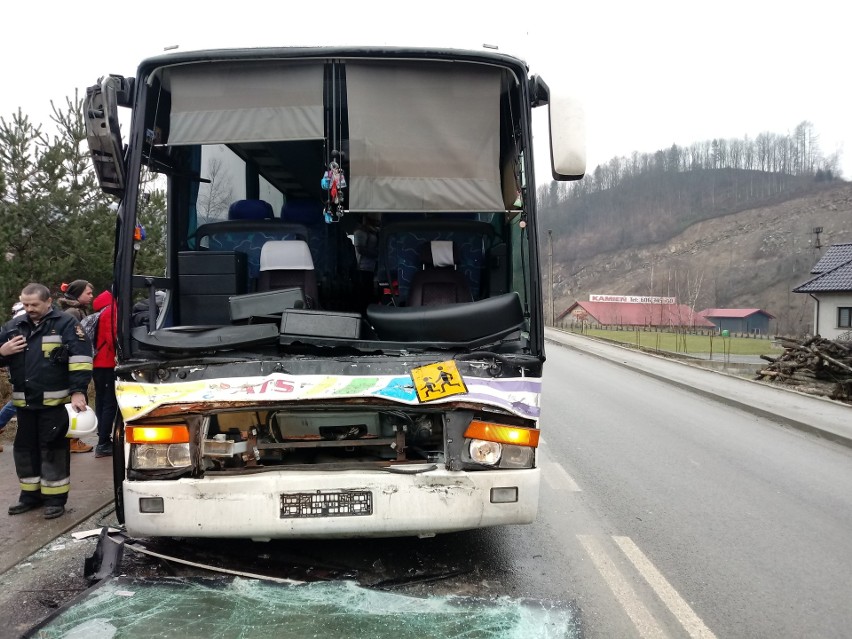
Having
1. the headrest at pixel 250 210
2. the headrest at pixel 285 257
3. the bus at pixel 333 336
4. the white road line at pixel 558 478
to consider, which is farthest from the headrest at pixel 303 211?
the white road line at pixel 558 478

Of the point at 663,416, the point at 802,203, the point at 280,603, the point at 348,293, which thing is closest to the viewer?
the point at 280,603

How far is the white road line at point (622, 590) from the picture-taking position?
3.41 m

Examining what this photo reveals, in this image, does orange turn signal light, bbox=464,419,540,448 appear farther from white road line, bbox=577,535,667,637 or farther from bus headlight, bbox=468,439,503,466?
white road line, bbox=577,535,667,637

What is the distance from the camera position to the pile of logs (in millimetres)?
16953

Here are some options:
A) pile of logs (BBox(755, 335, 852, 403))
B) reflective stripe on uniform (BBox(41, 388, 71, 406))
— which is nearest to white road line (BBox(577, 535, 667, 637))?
reflective stripe on uniform (BBox(41, 388, 71, 406))

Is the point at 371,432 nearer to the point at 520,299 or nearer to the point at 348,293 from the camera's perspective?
the point at 520,299

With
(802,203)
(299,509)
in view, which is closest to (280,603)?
(299,509)

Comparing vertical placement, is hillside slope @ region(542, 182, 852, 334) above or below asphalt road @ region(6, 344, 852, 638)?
above

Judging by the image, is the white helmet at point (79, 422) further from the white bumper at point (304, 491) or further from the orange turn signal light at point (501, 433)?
the orange turn signal light at point (501, 433)

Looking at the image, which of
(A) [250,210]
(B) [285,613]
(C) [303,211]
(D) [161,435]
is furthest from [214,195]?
(B) [285,613]

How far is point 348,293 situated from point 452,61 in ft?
7.27

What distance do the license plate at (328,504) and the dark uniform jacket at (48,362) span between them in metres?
2.44

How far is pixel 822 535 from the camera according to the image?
5.14 m

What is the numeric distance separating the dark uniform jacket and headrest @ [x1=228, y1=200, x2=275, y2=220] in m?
1.44
